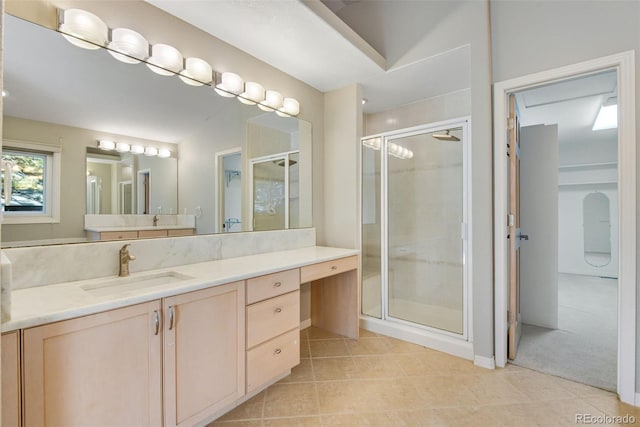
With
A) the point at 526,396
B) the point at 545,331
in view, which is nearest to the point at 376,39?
the point at 526,396

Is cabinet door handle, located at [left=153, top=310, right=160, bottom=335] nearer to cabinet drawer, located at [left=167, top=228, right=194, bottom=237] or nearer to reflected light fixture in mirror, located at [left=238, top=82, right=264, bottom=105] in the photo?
cabinet drawer, located at [left=167, top=228, right=194, bottom=237]

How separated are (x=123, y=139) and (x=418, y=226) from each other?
2547 millimetres

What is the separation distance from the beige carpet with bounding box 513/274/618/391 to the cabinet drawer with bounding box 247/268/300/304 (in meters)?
1.88

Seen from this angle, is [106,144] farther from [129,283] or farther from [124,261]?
[129,283]

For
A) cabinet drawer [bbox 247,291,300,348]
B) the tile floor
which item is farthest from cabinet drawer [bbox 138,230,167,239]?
the tile floor


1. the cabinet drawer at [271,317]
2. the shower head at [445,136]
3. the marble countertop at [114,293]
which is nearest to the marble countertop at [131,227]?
the marble countertop at [114,293]

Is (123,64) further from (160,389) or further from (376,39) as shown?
(376,39)

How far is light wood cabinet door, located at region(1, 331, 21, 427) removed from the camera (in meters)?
0.95

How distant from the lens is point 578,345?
2.53 meters

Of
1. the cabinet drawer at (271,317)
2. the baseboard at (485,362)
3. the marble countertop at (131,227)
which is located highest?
the marble countertop at (131,227)

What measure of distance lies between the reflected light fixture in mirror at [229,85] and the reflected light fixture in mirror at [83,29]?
0.73 metres

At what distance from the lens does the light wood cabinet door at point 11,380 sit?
3.11 ft

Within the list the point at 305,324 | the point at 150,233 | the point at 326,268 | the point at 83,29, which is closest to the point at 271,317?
the point at 326,268

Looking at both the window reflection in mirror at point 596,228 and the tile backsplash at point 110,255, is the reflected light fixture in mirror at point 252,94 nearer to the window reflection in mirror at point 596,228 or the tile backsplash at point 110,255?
the tile backsplash at point 110,255
